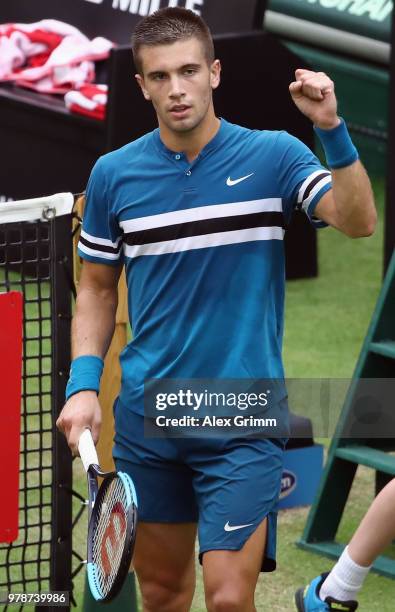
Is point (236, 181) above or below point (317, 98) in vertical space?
below

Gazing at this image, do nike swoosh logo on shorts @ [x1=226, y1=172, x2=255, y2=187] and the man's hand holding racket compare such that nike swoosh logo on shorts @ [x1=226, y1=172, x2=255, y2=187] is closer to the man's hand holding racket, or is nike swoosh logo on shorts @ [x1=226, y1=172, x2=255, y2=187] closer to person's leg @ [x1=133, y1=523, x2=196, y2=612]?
the man's hand holding racket

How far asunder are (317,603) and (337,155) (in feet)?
5.23

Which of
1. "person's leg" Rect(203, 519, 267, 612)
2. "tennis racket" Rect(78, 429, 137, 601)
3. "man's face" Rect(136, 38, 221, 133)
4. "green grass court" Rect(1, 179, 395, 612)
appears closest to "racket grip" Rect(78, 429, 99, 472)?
"tennis racket" Rect(78, 429, 137, 601)

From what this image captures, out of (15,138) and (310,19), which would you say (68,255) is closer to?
(15,138)

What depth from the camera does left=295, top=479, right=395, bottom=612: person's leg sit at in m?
4.42

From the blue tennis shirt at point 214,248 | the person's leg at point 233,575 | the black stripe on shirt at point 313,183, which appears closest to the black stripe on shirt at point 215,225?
the blue tennis shirt at point 214,248

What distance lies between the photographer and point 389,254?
23.5 ft

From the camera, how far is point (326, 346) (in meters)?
8.69

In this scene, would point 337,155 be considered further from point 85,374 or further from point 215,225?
point 85,374

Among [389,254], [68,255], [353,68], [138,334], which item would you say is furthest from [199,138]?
[353,68]

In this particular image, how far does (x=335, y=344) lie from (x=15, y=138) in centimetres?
297

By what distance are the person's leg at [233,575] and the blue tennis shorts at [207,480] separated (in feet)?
0.07

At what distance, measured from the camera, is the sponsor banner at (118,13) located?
31.8 feet

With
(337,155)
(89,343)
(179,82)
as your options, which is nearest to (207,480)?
(89,343)
